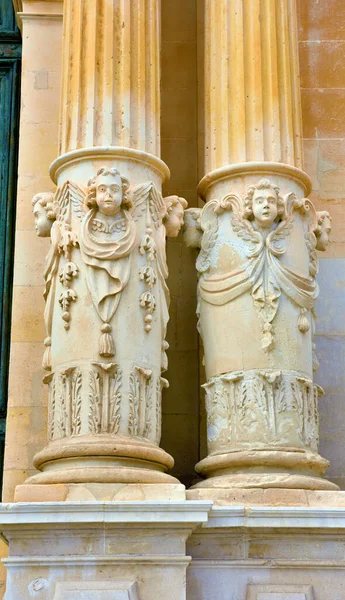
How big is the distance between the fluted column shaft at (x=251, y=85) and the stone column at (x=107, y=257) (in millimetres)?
591

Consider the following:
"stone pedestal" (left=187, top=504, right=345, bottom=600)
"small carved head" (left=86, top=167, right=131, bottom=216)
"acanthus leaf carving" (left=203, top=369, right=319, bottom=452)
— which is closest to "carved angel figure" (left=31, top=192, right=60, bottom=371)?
"small carved head" (left=86, top=167, right=131, bottom=216)

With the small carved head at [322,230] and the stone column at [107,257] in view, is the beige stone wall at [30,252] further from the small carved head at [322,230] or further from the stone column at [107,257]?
the small carved head at [322,230]

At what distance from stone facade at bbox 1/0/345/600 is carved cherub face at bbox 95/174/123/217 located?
0.06ft

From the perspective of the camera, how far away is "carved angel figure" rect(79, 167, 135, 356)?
32.1 feet

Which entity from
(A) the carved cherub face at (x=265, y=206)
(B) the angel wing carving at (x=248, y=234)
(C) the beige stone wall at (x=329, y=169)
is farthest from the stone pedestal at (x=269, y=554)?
(A) the carved cherub face at (x=265, y=206)

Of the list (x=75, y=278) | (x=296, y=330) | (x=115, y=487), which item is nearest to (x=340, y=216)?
(x=296, y=330)

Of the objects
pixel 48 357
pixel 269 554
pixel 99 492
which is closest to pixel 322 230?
pixel 48 357

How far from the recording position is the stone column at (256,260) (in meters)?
9.80

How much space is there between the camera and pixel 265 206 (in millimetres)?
10203

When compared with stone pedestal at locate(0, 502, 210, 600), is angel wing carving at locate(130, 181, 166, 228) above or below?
above

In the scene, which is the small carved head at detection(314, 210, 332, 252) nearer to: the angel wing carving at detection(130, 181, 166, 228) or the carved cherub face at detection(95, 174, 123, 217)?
the angel wing carving at detection(130, 181, 166, 228)

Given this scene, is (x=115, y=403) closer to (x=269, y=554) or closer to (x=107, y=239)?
(x=107, y=239)

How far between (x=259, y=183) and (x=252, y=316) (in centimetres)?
121

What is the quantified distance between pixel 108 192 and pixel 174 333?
6.87 feet
